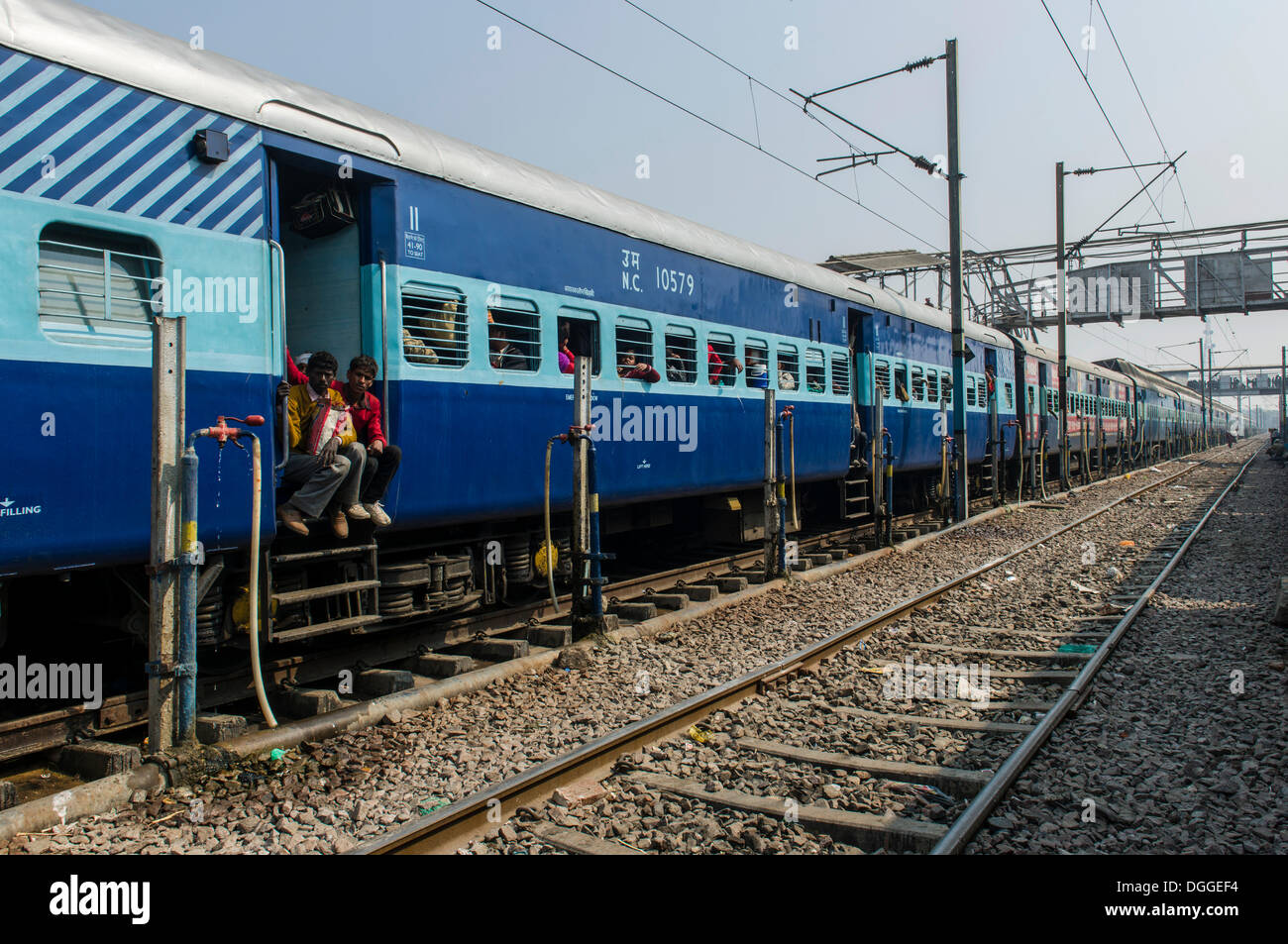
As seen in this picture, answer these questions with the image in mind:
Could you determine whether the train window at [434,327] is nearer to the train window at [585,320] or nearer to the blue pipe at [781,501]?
the train window at [585,320]

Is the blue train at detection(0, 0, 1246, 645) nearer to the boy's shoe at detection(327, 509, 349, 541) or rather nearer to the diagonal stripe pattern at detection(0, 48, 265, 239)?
the diagonal stripe pattern at detection(0, 48, 265, 239)

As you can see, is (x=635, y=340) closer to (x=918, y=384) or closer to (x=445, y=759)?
(x=445, y=759)

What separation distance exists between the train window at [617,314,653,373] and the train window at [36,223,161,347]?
168 inches

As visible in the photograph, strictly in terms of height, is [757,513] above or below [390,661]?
above

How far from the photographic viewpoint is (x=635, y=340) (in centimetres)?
880

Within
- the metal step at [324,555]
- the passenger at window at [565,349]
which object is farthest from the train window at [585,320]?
the metal step at [324,555]

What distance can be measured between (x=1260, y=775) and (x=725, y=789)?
105 inches

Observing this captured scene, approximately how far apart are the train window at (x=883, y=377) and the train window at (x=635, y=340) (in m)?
6.29

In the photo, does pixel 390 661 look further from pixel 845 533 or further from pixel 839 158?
pixel 839 158

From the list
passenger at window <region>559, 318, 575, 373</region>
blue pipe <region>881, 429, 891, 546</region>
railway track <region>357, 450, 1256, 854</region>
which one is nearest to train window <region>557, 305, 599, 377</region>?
passenger at window <region>559, 318, 575, 373</region>

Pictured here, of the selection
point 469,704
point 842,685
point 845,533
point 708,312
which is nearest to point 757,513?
point 708,312

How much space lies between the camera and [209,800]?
4.30m

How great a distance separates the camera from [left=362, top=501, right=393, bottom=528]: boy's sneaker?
604cm

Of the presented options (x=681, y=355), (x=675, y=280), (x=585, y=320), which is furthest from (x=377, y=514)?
(x=675, y=280)
